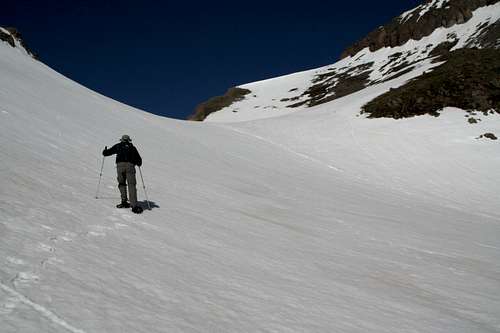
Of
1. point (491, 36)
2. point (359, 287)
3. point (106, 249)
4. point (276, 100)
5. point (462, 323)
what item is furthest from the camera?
point (276, 100)

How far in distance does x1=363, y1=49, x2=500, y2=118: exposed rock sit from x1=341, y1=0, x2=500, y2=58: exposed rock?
5293cm

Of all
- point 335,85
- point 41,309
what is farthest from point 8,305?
point 335,85

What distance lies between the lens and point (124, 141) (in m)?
9.28

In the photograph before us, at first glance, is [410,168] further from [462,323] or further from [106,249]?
[106,249]

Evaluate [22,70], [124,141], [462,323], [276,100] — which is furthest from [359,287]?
[276,100]

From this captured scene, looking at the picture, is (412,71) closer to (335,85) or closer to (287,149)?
(287,149)

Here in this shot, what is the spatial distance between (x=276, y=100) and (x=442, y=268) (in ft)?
245

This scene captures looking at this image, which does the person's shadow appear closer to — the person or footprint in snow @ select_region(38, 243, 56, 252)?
the person

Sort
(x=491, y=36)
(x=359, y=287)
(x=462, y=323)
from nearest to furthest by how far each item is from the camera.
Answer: (x=462, y=323) < (x=359, y=287) < (x=491, y=36)

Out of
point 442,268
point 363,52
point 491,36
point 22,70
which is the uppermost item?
point 363,52

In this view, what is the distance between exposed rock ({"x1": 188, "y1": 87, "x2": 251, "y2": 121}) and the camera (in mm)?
86131

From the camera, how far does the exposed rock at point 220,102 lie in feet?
283

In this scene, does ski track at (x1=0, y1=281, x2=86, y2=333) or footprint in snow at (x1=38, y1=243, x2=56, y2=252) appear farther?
footprint in snow at (x1=38, y1=243, x2=56, y2=252)

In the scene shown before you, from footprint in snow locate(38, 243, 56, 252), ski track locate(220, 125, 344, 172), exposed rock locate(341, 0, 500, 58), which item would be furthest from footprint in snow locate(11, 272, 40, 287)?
exposed rock locate(341, 0, 500, 58)
